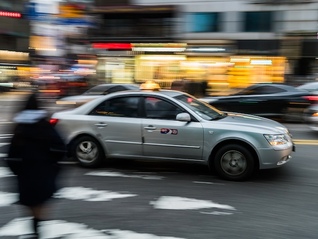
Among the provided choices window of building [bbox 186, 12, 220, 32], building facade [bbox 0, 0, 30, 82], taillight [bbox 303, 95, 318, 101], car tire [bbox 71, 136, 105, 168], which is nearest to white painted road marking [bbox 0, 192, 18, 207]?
car tire [bbox 71, 136, 105, 168]

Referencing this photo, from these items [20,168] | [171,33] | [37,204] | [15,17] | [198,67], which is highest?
[15,17]

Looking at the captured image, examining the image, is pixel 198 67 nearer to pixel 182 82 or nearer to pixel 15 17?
pixel 182 82

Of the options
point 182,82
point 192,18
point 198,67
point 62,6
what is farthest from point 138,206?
point 192,18

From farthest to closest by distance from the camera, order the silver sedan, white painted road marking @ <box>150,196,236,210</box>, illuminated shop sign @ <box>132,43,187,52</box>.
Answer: illuminated shop sign @ <box>132,43,187,52</box> < the silver sedan < white painted road marking @ <box>150,196,236,210</box>

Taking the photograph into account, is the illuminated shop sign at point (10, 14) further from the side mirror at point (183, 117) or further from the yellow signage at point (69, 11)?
the side mirror at point (183, 117)

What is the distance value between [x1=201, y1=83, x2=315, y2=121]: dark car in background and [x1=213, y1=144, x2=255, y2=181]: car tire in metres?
6.84

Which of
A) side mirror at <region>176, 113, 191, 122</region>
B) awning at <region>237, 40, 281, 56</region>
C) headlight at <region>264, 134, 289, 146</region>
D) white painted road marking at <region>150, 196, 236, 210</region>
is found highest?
awning at <region>237, 40, 281, 56</region>

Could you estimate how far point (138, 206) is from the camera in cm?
501

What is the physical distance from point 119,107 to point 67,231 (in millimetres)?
3027

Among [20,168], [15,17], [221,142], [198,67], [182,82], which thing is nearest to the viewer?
[20,168]

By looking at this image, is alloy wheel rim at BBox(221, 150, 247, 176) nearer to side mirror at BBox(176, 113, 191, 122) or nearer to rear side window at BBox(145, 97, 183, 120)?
side mirror at BBox(176, 113, 191, 122)

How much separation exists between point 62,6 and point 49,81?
6950mm

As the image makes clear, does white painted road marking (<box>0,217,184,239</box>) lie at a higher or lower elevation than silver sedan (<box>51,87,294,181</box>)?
lower

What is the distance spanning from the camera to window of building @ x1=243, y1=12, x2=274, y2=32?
25328 mm
